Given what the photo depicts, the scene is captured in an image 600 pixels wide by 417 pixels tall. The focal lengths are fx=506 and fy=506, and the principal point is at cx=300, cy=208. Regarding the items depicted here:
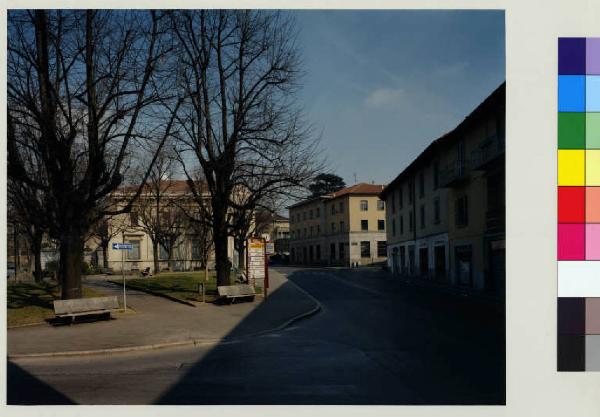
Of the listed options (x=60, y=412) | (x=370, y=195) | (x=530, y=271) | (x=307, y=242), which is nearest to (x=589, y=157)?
(x=530, y=271)

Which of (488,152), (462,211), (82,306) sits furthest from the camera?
(462,211)

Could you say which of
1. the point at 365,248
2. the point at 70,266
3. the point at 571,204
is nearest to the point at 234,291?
the point at 70,266

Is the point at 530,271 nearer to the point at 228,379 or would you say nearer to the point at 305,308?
the point at 228,379

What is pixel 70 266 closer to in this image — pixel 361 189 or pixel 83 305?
pixel 83 305

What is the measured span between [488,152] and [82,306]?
1791 cm

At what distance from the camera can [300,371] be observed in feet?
28.8

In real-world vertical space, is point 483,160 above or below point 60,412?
above

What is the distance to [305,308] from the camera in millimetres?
17766

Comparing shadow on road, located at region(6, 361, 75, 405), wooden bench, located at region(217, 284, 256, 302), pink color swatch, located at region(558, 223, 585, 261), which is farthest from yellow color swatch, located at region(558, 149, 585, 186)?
wooden bench, located at region(217, 284, 256, 302)

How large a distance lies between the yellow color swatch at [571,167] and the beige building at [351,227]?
54.2 metres

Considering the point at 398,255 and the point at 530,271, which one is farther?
the point at 398,255

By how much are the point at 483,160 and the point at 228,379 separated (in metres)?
18.5

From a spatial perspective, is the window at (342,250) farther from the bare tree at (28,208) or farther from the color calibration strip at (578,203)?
the color calibration strip at (578,203)

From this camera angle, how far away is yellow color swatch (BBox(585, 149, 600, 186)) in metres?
10.1
